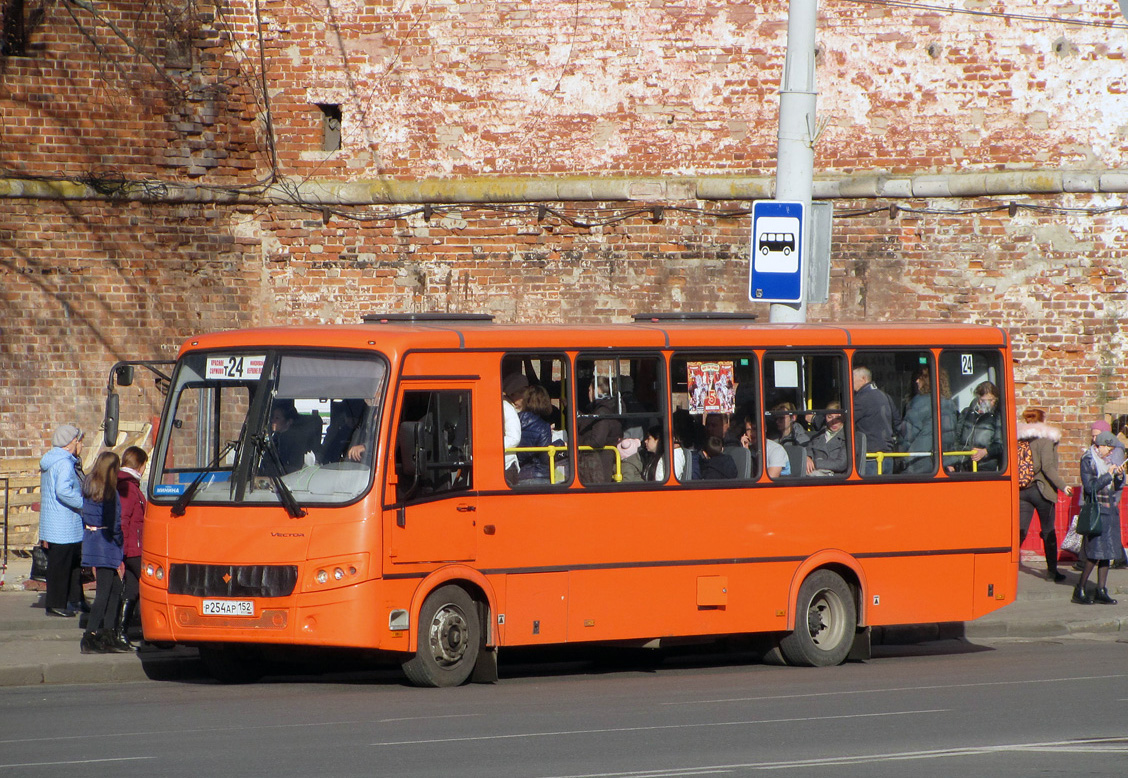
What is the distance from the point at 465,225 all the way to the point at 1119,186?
7.76m

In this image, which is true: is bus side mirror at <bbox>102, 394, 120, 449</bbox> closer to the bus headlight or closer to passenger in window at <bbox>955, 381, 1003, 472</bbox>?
the bus headlight

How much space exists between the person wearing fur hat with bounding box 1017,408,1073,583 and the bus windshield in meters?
9.10

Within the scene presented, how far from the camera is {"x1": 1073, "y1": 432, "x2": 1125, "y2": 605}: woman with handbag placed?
15352 mm

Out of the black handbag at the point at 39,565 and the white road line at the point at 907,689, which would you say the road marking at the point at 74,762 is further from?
the black handbag at the point at 39,565

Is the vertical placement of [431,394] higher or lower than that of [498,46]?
lower

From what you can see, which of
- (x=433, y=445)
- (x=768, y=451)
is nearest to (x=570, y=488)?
(x=433, y=445)

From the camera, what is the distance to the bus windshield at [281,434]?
33.7 ft

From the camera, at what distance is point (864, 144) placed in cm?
1903

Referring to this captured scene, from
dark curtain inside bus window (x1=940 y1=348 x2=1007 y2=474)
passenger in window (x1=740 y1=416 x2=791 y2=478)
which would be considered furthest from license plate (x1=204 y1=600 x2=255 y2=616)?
dark curtain inside bus window (x1=940 y1=348 x2=1007 y2=474)

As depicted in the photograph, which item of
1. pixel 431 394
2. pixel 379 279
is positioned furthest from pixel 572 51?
pixel 431 394

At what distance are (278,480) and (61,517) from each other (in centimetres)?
427

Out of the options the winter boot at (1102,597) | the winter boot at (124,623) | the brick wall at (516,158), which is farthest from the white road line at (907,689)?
the brick wall at (516,158)

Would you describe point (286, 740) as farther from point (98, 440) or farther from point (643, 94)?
point (643, 94)

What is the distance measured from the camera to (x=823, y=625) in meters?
12.3
